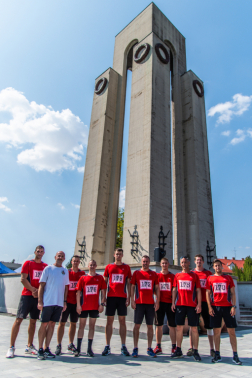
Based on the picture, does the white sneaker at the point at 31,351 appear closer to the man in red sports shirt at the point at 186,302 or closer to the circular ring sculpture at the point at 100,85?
the man in red sports shirt at the point at 186,302

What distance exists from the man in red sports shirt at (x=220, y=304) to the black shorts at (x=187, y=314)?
30 centimetres

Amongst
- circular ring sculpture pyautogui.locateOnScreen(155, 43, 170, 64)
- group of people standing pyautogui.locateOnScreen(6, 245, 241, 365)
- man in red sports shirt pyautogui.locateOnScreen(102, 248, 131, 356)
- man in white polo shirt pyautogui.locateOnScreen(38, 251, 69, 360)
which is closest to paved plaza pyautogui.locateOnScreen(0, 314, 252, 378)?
group of people standing pyautogui.locateOnScreen(6, 245, 241, 365)

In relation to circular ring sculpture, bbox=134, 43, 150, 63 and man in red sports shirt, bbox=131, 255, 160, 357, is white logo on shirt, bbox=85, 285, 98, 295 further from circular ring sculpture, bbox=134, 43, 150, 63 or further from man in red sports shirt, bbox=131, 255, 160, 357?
circular ring sculpture, bbox=134, 43, 150, 63

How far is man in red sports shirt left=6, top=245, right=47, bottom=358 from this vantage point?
16.1 feet

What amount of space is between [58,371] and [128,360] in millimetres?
1357

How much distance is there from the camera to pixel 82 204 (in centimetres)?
1738

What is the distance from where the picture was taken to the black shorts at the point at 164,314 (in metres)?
5.36

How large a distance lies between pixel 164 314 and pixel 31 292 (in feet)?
9.20

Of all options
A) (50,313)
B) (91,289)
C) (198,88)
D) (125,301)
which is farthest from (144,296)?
(198,88)

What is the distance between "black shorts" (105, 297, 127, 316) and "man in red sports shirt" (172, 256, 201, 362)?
1.01 meters

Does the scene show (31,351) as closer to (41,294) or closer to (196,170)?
(41,294)

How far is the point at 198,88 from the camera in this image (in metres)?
19.2

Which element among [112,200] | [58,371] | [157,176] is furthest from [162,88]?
[58,371]

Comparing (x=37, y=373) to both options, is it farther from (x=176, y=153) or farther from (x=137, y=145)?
(x=176, y=153)
